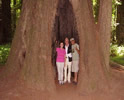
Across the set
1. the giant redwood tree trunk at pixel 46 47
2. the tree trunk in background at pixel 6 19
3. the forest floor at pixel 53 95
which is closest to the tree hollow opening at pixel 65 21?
the giant redwood tree trunk at pixel 46 47

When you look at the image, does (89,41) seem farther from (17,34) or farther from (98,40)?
(17,34)

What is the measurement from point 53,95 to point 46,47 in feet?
5.38

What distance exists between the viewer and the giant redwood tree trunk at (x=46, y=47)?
721 cm

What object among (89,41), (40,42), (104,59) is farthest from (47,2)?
(104,59)

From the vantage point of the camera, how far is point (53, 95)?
7.16 m

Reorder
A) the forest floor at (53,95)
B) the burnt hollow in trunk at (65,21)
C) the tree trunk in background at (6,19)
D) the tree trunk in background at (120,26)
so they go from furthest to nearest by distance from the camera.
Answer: the tree trunk in background at (120,26), the tree trunk in background at (6,19), the burnt hollow in trunk at (65,21), the forest floor at (53,95)

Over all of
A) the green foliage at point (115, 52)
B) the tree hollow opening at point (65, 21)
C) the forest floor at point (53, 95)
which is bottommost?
the forest floor at point (53, 95)

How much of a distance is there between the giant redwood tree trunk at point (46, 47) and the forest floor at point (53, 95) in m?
0.27

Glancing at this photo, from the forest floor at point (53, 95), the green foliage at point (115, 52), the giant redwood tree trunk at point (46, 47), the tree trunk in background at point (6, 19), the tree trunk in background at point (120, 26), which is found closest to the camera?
the forest floor at point (53, 95)

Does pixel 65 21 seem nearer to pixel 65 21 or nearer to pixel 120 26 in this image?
pixel 65 21

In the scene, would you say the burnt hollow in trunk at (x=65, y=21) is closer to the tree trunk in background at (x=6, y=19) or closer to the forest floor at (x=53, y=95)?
the forest floor at (x=53, y=95)

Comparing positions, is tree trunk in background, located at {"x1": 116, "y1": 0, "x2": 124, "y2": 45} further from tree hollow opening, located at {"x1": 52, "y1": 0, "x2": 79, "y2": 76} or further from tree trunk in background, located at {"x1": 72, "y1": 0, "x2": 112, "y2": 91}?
tree trunk in background, located at {"x1": 72, "y1": 0, "x2": 112, "y2": 91}

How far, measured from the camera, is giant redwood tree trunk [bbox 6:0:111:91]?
721 cm

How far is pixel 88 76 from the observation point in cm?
758
